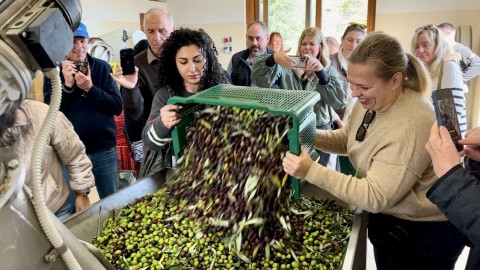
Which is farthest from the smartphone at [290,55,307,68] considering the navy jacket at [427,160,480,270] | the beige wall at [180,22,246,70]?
the beige wall at [180,22,246,70]

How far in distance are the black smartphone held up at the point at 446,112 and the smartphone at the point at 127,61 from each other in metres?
1.79

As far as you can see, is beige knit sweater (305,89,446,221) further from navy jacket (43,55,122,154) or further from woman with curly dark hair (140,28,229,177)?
navy jacket (43,55,122,154)

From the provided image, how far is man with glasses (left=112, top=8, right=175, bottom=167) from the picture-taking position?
2316 mm

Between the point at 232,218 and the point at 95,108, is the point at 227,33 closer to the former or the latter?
the point at 95,108

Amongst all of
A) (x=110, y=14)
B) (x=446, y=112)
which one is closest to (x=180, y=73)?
(x=446, y=112)

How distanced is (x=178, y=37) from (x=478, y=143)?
4.40 ft

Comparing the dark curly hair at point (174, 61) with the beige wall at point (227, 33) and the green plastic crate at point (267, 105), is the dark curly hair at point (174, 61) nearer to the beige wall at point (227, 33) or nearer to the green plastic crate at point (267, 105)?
the green plastic crate at point (267, 105)

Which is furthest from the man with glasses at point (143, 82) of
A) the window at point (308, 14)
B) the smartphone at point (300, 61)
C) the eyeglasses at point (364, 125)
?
the window at point (308, 14)

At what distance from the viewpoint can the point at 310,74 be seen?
8.23ft

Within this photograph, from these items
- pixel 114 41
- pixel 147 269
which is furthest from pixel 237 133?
pixel 114 41

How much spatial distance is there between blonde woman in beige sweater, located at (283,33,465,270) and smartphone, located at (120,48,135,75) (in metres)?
1.45

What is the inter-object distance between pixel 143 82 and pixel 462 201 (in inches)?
79.1

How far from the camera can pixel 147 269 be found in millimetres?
1179

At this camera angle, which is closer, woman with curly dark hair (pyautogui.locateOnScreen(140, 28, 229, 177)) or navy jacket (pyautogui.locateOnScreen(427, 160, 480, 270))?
navy jacket (pyautogui.locateOnScreen(427, 160, 480, 270))
